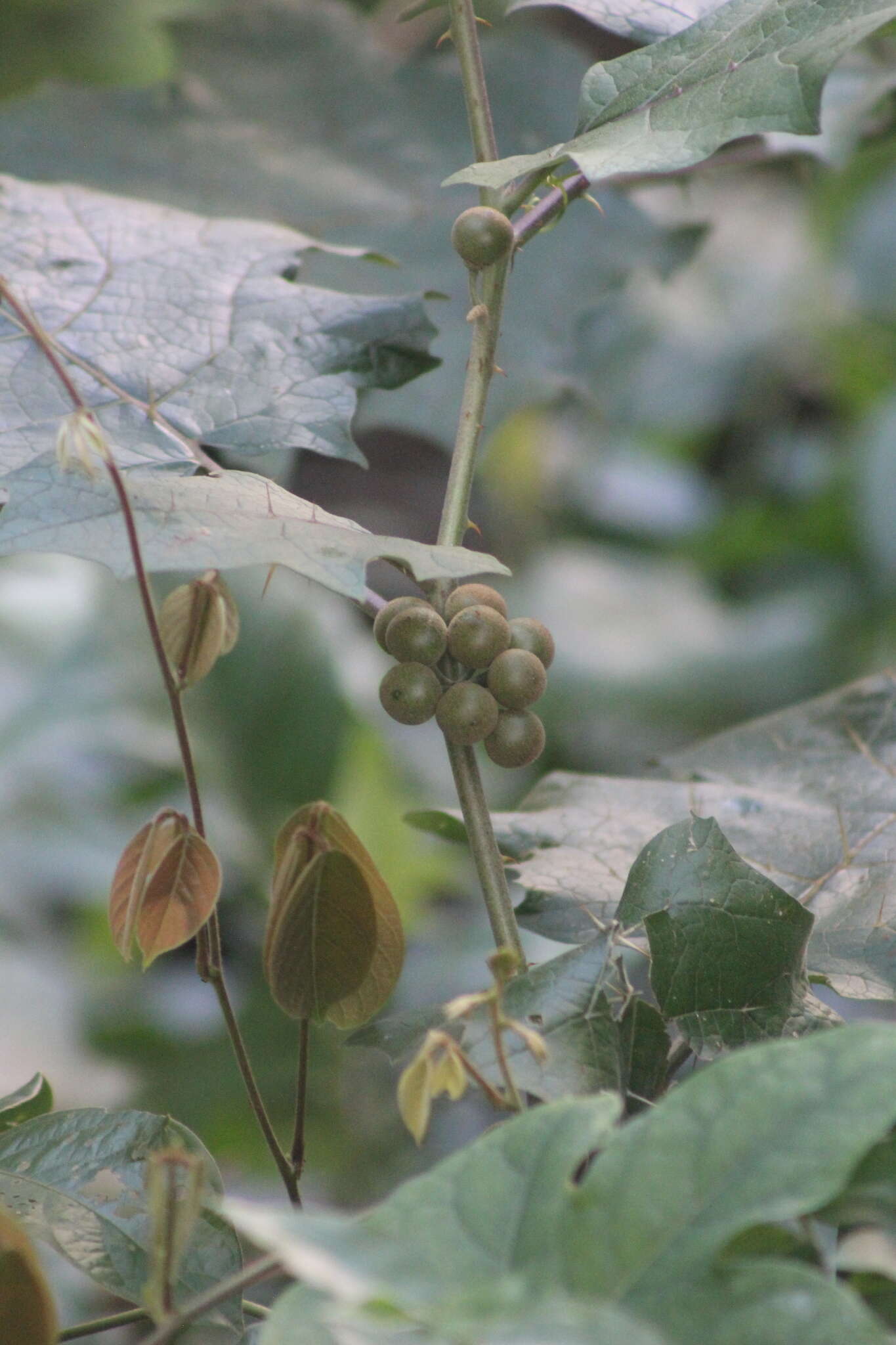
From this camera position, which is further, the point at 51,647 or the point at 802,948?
the point at 51,647

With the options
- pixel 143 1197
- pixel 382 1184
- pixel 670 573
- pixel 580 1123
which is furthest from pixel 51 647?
pixel 580 1123

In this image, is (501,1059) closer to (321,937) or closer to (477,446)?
(321,937)

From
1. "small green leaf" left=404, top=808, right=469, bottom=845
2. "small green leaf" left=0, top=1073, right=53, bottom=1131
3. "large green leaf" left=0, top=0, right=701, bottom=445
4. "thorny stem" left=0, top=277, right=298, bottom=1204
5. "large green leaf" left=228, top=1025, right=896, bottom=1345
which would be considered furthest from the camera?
"large green leaf" left=0, top=0, right=701, bottom=445

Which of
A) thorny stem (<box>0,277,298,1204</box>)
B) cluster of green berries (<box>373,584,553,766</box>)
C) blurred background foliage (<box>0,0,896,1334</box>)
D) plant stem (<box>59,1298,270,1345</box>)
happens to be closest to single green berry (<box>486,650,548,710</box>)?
cluster of green berries (<box>373,584,553,766</box>)

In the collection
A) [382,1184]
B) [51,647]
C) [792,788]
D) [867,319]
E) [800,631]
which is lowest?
[382,1184]

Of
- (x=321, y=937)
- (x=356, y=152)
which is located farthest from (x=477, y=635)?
(x=356, y=152)

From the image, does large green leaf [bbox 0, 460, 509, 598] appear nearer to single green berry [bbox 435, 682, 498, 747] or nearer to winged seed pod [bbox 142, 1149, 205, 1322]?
single green berry [bbox 435, 682, 498, 747]

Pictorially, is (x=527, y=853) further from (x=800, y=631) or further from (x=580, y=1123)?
(x=800, y=631)
